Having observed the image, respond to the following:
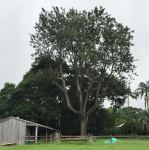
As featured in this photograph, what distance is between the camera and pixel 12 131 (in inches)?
2173

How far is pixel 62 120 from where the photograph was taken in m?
72.1

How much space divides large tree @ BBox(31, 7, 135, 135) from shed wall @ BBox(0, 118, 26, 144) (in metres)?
12.0

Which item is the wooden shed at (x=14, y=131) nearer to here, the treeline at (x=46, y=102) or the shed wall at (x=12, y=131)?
the shed wall at (x=12, y=131)

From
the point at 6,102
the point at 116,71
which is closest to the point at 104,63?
the point at 116,71

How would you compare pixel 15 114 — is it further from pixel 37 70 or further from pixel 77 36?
pixel 77 36

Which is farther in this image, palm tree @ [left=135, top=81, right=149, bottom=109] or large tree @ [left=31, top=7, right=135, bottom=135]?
palm tree @ [left=135, top=81, right=149, bottom=109]

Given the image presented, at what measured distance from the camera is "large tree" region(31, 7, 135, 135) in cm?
6266

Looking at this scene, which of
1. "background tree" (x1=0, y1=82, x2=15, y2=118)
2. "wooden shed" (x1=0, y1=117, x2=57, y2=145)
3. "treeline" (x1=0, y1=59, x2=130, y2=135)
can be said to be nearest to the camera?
"wooden shed" (x1=0, y1=117, x2=57, y2=145)

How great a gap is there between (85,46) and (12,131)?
15.6 metres

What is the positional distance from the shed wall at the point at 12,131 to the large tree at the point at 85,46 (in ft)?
39.5

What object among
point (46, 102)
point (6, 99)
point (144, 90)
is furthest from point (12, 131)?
point (144, 90)

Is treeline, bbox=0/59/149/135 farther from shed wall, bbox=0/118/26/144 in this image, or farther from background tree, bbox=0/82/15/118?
shed wall, bbox=0/118/26/144

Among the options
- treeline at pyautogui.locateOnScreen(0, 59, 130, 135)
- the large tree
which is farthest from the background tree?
the large tree

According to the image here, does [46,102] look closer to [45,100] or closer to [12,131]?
[45,100]
